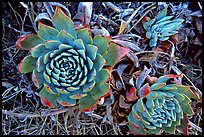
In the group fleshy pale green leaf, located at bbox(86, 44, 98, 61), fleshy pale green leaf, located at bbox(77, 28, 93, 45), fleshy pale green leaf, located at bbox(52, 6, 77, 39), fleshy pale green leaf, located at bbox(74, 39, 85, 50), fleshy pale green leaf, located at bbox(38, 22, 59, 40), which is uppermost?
fleshy pale green leaf, located at bbox(52, 6, 77, 39)

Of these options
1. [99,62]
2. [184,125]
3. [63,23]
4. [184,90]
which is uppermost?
[63,23]

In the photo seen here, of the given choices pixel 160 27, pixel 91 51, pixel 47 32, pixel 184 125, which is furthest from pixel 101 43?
pixel 184 125

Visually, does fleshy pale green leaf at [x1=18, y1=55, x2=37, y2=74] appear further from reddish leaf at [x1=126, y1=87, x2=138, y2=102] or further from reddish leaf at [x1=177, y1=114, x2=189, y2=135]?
reddish leaf at [x1=177, y1=114, x2=189, y2=135]

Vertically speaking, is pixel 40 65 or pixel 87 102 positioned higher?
pixel 40 65

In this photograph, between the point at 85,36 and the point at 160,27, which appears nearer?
the point at 85,36

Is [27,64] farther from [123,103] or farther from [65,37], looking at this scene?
[123,103]

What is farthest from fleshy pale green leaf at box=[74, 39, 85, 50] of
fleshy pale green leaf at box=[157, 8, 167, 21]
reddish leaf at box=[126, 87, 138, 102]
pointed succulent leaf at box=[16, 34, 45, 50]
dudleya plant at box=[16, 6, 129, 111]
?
fleshy pale green leaf at box=[157, 8, 167, 21]
